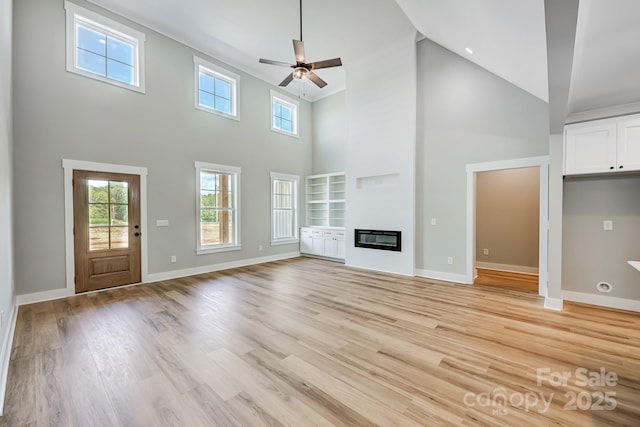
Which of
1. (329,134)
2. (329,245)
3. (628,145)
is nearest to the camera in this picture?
(628,145)

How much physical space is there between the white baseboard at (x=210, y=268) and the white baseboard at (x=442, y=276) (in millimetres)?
3649

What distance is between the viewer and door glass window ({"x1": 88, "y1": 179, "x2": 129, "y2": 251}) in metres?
4.45

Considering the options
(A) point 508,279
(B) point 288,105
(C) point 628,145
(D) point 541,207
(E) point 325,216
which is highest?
(B) point 288,105

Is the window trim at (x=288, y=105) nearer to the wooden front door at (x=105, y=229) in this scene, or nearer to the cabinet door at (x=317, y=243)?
the cabinet door at (x=317, y=243)

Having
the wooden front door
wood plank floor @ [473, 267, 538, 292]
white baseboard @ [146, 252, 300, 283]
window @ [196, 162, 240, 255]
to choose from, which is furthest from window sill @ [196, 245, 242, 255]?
wood plank floor @ [473, 267, 538, 292]

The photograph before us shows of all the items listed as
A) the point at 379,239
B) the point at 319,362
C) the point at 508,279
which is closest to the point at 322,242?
the point at 379,239

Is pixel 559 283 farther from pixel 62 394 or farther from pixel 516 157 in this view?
pixel 62 394

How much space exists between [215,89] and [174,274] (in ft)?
13.7

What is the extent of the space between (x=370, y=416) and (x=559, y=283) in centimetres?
348

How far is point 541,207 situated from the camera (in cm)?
424

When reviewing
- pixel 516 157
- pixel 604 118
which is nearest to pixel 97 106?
pixel 516 157

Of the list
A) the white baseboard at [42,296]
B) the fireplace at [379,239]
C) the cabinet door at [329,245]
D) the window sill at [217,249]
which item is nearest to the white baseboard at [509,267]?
the fireplace at [379,239]

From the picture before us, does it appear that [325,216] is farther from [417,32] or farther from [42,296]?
[42,296]

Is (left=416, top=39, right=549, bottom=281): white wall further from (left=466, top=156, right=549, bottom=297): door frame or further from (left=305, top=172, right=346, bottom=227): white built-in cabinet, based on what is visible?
(left=305, top=172, right=346, bottom=227): white built-in cabinet
